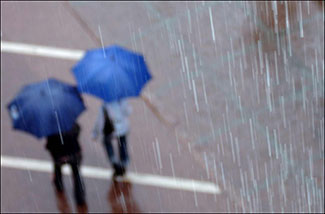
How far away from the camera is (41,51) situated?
10547 mm

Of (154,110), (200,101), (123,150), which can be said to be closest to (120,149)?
(123,150)

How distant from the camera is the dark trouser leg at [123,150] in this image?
7742mm

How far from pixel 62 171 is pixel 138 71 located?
2116 millimetres

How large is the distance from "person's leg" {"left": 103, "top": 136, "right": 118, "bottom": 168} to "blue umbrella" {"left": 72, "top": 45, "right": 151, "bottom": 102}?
900 mm

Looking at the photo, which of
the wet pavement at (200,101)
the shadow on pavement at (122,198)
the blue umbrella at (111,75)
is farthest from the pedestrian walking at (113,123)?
the wet pavement at (200,101)

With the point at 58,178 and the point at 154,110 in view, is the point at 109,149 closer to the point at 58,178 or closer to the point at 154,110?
the point at 58,178

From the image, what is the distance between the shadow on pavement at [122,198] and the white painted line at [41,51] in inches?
116

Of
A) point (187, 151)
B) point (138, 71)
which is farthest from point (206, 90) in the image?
point (138, 71)

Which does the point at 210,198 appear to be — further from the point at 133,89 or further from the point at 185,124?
the point at 133,89

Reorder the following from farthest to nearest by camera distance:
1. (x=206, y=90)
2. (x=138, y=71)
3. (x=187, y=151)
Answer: (x=206, y=90), (x=187, y=151), (x=138, y=71)

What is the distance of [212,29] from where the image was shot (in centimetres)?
1123

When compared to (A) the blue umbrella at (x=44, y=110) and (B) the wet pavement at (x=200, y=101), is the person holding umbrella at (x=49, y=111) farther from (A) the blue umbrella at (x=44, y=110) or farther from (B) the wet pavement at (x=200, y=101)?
(B) the wet pavement at (x=200, y=101)

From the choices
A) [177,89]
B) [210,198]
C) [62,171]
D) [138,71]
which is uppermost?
[138,71]

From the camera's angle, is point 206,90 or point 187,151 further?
point 206,90
